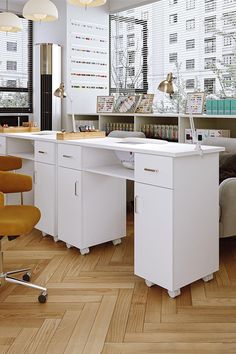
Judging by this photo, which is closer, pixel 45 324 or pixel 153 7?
pixel 45 324

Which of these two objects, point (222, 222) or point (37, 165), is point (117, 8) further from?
point (222, 222)

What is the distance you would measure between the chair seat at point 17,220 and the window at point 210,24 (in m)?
3.44

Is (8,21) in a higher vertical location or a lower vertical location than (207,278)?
higher

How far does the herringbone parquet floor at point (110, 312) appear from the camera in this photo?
2.37 meters

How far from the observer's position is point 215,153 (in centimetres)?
311

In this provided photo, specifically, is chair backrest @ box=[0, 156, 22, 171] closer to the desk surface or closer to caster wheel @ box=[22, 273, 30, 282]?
the desk surface

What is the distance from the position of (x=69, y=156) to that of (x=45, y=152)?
0.39 meters

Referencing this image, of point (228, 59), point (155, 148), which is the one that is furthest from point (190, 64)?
point (155, 148)

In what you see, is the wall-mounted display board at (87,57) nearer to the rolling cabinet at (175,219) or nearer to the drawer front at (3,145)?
the drawer front at (3,145)

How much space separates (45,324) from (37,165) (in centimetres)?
193

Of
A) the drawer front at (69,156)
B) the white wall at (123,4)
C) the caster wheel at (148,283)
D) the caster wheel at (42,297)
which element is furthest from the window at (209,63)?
the caster wheel at (42,297)

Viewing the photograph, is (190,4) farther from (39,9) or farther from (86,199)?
(86,199)

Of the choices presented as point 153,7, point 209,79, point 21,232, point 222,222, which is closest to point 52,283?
point 21,232

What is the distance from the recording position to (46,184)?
13.6 ft
